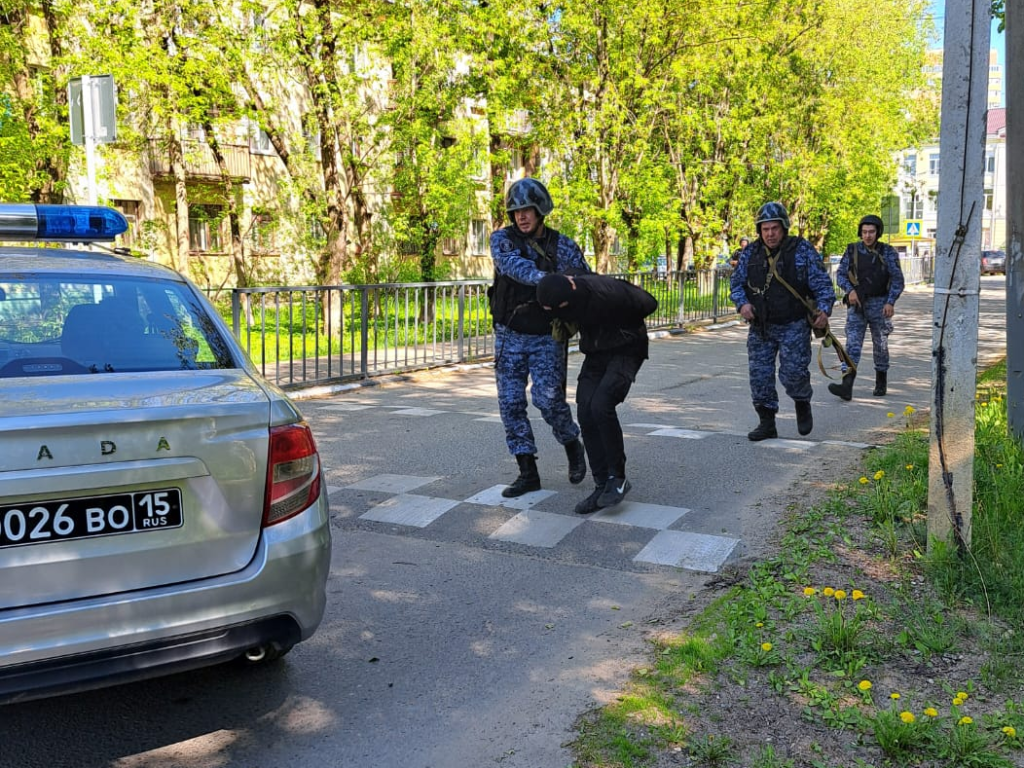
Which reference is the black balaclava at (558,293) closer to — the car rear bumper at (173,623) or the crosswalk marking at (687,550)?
the crosswalk marking at (687,550)

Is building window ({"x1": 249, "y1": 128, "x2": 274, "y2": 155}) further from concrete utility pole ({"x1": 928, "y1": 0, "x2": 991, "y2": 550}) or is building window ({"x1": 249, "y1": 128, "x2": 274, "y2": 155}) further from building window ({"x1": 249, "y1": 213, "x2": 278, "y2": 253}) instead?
concrete utility pole ({"x1": 928, "y1": 0, "x2": 991, "y2": 550})

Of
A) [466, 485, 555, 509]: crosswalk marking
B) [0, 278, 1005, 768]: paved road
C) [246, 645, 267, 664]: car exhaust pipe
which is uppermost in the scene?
[246, 645, 267, 664]: car exhaust pipe

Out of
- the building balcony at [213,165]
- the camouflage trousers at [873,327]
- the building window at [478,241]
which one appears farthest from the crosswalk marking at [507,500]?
the building window at [478,241]

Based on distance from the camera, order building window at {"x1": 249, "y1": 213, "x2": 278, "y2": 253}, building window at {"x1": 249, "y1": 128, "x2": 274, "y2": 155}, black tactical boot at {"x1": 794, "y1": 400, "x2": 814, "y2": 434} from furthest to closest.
A: building window at {"x1": 249, "y1": 128, "x2": 274, "y2": 155}, building window at {"x1": 249, "y1": 213, "x2": 278, "y2": 253}, black tactical boot at {"x1": 794, "y1": 400, "x2": 814, "y2": 434}

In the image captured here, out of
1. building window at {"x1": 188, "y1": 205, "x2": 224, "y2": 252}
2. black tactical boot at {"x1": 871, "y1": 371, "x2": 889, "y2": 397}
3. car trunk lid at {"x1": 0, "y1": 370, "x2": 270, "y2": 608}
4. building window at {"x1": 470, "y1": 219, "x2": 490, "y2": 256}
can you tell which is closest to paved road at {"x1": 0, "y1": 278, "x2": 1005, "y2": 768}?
car trunk lid at {"x1": 0, "y1": 370, "x2": 270, "y2": 608}

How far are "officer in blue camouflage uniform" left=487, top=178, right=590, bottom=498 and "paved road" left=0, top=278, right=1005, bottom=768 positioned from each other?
0.51 metres

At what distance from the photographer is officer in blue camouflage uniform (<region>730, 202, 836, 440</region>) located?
7.67m

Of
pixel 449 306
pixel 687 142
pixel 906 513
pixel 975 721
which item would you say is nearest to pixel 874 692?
pixel 975 721

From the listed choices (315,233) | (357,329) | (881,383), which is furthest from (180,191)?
(881,383)

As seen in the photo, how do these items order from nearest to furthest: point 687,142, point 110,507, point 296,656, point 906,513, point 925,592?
point 110,507 → point 296,656 → point 925,592 → point 906,513 → point 687,142

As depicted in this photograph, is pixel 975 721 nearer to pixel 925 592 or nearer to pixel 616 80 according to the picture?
pixel 925 592

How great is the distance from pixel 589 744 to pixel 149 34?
16.4m

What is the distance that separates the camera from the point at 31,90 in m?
17.7

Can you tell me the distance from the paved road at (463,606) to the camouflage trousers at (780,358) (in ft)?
1.37
